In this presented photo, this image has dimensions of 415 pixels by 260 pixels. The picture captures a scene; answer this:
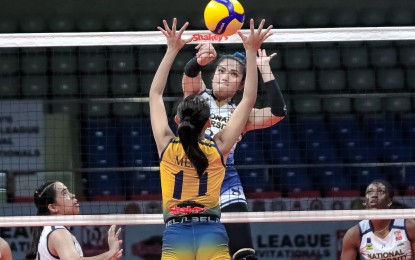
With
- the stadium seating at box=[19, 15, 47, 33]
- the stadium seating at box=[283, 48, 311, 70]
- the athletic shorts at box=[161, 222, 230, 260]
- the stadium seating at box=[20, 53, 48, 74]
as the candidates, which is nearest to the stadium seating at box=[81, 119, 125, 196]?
the stadium seating at box=[20, 53, 48, 74]

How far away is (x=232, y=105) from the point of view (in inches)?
294

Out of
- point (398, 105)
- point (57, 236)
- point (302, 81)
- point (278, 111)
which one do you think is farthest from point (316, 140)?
point (57, 236)

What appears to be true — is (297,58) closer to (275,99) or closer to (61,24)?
(61,24)

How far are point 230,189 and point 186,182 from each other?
165 centimetres

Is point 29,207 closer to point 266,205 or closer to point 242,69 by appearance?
point 266,205

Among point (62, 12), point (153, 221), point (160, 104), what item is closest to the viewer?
point (160, 104)

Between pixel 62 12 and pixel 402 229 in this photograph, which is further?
pixel 62 12

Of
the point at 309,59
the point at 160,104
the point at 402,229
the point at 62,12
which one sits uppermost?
the point at 62,12

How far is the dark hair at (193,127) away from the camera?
560 centimetres

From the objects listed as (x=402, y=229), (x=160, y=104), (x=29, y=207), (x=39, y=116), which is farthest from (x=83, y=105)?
(x=160, y=104)

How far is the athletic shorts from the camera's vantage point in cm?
563

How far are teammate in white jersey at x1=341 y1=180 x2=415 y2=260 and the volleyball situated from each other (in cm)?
250

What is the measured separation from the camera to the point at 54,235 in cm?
693

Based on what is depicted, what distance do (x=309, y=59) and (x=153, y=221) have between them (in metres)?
7.55
